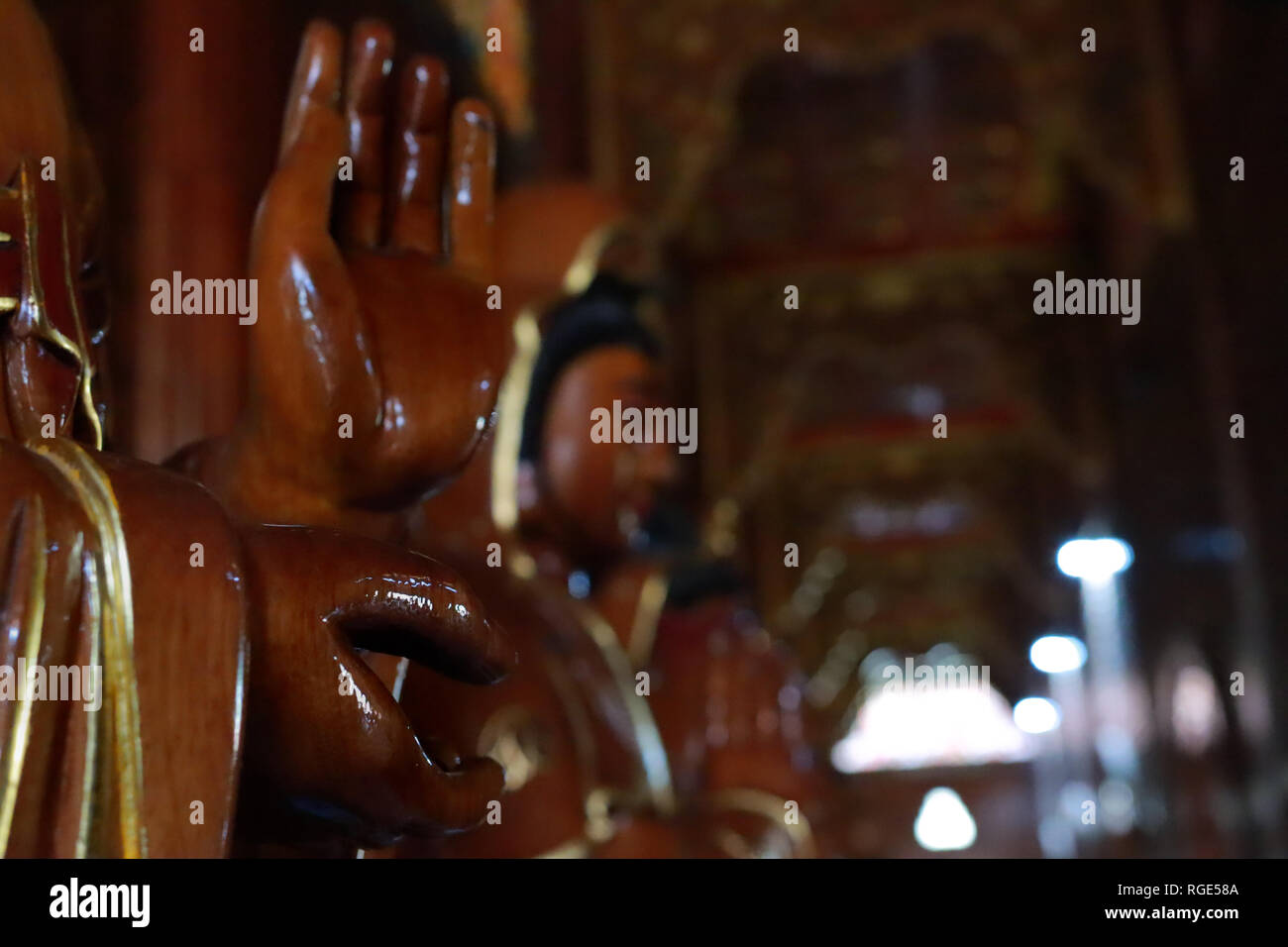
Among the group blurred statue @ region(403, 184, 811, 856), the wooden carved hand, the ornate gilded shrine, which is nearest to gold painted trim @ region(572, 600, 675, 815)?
blurred statue @ region(403, 184, 811, 856)

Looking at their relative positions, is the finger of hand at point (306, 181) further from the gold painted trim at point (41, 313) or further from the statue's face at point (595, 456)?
the statue's face at point (595, 456)

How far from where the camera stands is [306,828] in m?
0.40

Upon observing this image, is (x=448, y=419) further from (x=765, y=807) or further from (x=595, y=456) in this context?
(x=765, y=807)

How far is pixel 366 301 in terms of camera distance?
0.45m

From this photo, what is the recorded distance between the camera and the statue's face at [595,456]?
0.91 metres

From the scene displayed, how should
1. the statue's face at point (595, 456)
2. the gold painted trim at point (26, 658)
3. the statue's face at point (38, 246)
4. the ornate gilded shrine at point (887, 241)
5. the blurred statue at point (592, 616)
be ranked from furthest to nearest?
the ornate gilded shrine at point (887, 241) < the statue's face at point (595, 456) < the blurred statue at point (592, 616) < the statue's face at point (38, 246) < the gold painted trim at point (26, 658)

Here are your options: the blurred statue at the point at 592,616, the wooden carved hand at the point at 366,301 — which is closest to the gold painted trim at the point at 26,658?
the wooden carved hand at the point at 366,301

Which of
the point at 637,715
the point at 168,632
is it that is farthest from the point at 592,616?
the point at 168,632

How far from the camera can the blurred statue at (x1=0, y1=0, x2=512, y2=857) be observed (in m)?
0.32

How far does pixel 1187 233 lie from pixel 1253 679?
107cm

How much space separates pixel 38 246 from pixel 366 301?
10cm

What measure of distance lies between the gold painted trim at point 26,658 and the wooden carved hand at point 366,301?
125mm

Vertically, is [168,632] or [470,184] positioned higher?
[470,184]
